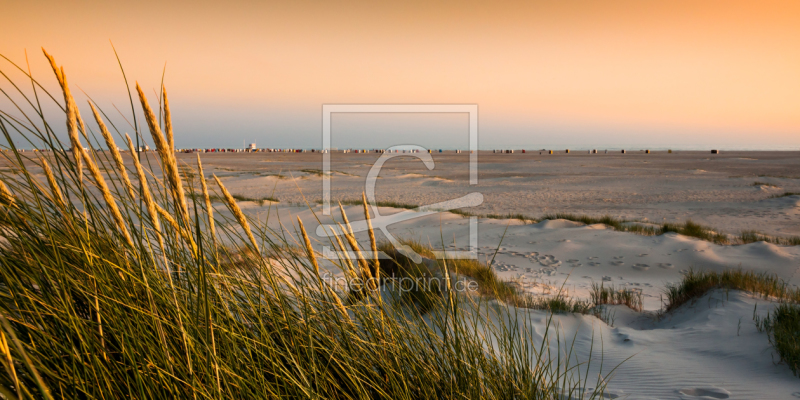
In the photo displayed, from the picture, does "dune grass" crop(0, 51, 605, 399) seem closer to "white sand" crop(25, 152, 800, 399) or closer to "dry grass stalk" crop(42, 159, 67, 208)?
"dry grass stalk" crop(42, 159, 67, 208)

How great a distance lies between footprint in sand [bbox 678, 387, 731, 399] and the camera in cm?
240

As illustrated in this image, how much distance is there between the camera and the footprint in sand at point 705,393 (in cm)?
240

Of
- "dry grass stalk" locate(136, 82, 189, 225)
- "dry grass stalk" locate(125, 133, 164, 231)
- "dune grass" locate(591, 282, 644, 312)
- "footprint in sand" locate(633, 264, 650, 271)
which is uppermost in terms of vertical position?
"dry grass stalk" locate(136, 82, 189, 225)

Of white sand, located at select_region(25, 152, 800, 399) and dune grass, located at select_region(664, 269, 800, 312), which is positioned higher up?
dune grass, located at select_region(664, 269, 800, 312)

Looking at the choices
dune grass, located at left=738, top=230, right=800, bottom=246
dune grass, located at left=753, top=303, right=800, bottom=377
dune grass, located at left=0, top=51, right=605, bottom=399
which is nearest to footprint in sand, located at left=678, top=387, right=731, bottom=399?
Result: dune grass, located at left=753, top=303, right=800, bottom=377

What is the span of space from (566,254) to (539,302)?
3.56m

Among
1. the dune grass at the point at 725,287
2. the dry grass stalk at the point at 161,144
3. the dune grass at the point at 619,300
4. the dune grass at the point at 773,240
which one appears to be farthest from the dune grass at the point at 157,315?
the dune grass at the point at 773,240

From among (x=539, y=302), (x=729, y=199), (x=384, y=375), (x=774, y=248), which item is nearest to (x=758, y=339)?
(x=539, y=302)

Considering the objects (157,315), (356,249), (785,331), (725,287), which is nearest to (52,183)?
(157,315)

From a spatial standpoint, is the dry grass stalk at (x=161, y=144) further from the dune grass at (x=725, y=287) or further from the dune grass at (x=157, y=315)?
the dune grass at (x=725, y=287)

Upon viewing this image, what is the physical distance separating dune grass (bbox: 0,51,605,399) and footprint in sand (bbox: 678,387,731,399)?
122cm

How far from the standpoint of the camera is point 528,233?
9039 mm

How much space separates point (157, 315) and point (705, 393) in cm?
293

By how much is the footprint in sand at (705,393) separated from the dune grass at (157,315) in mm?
1220
